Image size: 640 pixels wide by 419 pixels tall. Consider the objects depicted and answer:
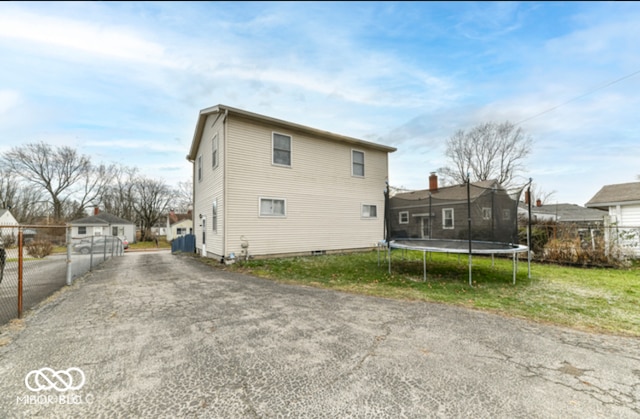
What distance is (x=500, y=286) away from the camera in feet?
19.8

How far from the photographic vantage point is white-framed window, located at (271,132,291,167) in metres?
10.6

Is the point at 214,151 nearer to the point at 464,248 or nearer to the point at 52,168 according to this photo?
the point at 464,248

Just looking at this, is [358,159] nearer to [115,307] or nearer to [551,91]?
[551,91]

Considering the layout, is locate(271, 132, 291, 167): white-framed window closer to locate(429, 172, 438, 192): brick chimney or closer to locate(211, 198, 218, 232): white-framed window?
locate(211, 198, 218, 232): white-framed window

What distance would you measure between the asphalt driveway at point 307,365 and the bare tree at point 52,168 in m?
38.2

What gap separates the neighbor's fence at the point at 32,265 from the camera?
4.02 metres

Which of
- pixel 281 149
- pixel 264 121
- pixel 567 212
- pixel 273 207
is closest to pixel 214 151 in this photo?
pixel 264 121

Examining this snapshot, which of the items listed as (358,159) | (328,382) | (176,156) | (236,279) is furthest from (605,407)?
(176,156)

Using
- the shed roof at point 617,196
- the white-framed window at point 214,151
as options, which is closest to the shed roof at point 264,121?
the white-framed window at point 214,151

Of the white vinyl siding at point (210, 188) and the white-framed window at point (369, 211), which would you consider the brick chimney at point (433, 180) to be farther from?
the white vinyl siding at point (210, 188)

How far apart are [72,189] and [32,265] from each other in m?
37.4

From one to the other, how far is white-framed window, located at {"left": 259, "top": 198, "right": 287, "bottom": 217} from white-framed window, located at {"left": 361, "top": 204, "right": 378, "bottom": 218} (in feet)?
14.4

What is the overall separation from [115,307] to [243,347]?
309 centimetres

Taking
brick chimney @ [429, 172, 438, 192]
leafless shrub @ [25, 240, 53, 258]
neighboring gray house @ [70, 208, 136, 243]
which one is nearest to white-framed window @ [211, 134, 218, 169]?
leafless shrub @ [25, 240, 53, 258]
